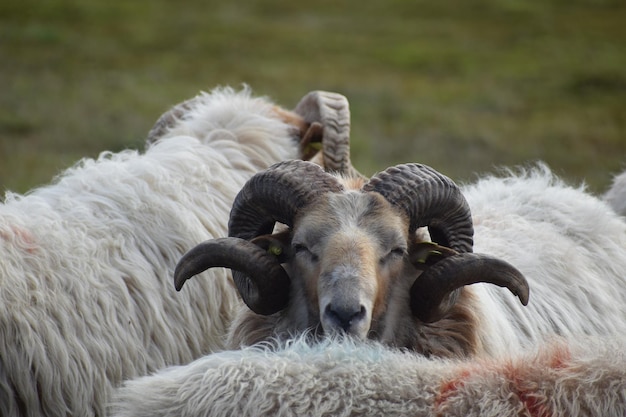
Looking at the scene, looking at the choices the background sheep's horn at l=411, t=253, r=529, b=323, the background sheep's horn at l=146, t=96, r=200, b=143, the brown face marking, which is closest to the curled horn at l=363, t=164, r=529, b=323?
the background sheep's horn at l=411, t=253, r=529, b=323

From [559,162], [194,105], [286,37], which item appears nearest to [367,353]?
[194,105]

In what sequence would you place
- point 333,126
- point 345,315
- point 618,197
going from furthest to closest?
point 618,197 → point 333,126 → point 345,315

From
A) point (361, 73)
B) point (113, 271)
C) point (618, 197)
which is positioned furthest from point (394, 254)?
point (361, 73)

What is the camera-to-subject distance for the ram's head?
555 centimetres

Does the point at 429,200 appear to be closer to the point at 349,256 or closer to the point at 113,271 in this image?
the point at 349,256

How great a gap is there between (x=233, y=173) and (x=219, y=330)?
1.46 m

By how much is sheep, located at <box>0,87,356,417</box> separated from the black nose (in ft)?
5.63

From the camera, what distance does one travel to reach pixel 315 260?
5.59 m

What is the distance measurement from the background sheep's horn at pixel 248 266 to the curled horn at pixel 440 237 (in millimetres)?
707

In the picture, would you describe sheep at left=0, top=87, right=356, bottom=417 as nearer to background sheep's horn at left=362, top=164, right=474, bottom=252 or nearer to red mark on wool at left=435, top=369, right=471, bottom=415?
background sheep's horn at left=362, top=164, right=474, bottom=252

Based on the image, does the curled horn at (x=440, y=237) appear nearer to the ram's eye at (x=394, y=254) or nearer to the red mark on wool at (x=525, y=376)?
the ram's eye at (x=394, y=254)

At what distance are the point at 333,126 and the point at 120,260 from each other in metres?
2.36

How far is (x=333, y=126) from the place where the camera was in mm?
8305

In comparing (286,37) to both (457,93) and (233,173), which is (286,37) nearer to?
(457,93)
